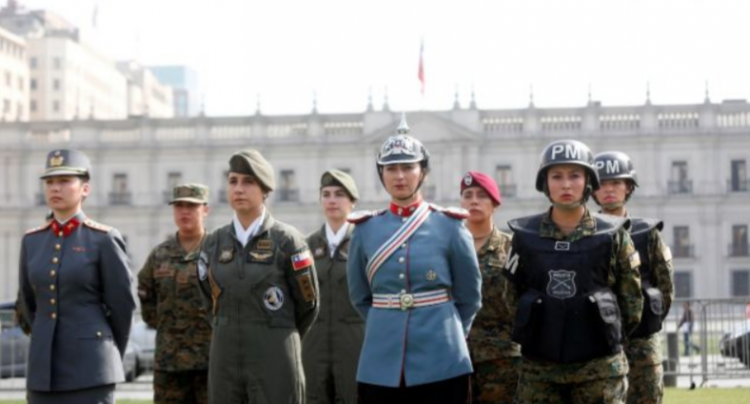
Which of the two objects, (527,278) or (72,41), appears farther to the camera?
(72,41)

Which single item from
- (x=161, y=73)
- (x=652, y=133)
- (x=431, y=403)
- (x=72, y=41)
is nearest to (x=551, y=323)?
(x=431, y=403)

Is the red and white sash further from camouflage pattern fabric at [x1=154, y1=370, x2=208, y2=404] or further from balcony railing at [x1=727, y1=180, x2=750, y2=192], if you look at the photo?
balcony railing at [x1=727, y1=180, x2=750, y2=192]

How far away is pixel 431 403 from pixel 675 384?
30.0ft

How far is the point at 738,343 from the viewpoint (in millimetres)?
14273

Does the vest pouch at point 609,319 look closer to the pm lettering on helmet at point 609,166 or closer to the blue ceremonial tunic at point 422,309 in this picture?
the blue ceremonial tunic at point 422,309

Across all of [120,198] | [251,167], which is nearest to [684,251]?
[120,198]

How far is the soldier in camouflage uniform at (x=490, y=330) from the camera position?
6770 mm

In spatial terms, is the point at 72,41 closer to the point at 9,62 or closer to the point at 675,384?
the point at 9,62

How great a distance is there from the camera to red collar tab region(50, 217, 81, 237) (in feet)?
20.4

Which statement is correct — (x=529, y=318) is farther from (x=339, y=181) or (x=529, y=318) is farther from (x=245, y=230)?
(x=339, y=181)

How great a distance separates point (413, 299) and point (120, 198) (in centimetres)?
5697

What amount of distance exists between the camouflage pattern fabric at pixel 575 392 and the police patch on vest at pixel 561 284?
410 millimetres

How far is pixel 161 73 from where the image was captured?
188000mm

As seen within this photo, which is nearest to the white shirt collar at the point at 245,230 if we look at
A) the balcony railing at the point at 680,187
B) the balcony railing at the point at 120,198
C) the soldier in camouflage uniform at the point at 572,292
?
the soldier in camouflage uniform at the point at 572,292
